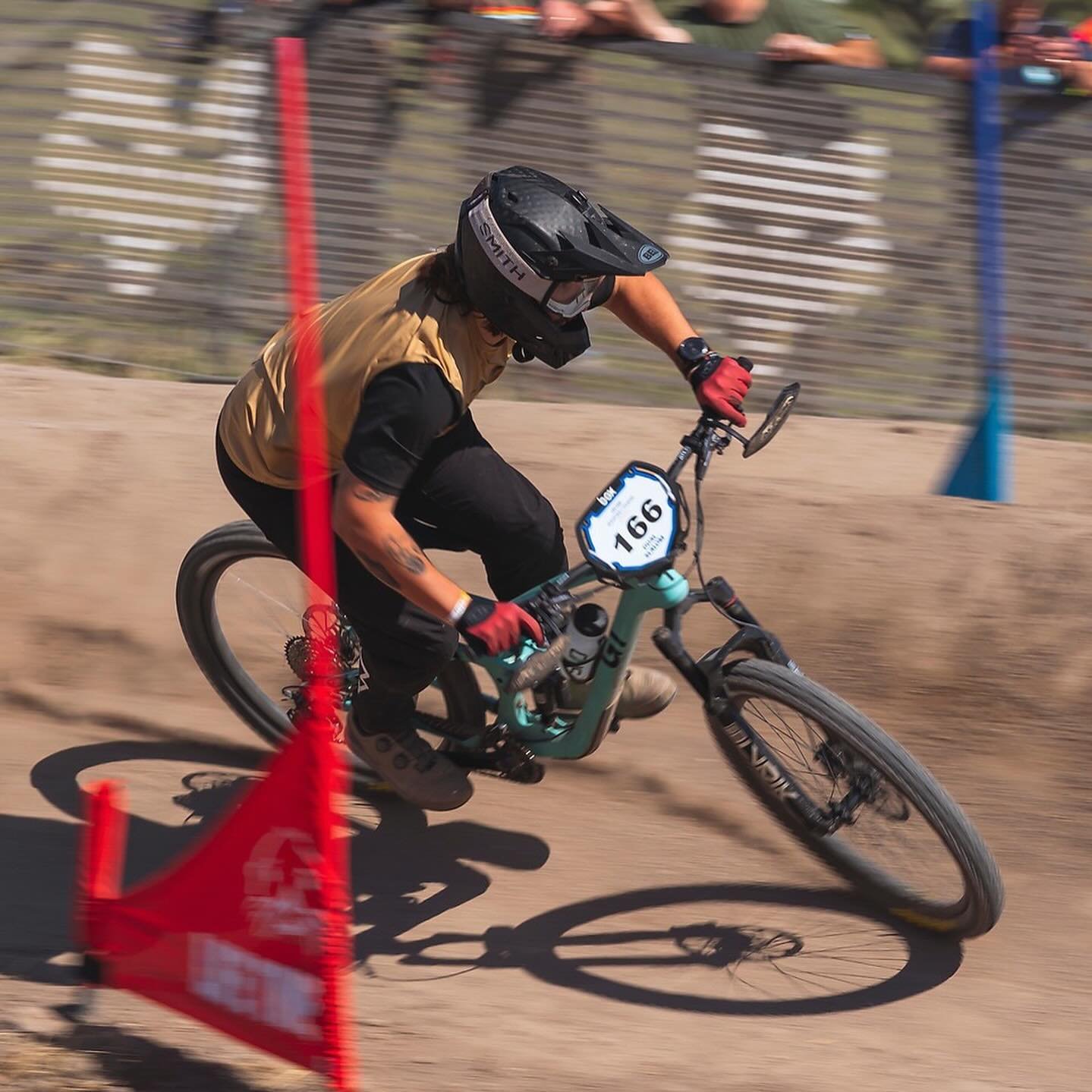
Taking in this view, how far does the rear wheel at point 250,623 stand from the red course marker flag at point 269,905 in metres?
1.10

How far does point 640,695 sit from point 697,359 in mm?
972

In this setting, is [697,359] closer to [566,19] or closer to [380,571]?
[380,571]

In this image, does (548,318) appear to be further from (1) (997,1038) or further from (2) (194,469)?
(2) (194,469)

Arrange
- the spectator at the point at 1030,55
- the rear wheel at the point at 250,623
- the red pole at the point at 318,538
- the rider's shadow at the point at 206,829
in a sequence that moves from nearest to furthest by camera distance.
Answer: the red pole at the point at 318,538
the rider's shadow at the point at 206,829
the rear wheel at the point at 250,623
the spectator at the point at 1030,55

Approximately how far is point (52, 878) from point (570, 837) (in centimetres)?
153

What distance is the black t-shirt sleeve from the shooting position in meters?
3.30

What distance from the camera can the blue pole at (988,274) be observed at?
599 cm

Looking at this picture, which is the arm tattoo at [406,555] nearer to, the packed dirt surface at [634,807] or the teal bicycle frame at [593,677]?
the teal bicycle frame at [593,677]

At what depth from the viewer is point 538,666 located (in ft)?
11.6

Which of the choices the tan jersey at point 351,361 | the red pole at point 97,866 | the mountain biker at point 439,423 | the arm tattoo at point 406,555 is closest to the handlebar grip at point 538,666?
the mountain biker at point 439,423

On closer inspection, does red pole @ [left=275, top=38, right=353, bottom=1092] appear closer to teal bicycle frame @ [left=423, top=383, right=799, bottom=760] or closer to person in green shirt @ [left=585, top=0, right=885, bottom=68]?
teal bicycle frame @ [left=423, top=383, right=799, bottom=760]

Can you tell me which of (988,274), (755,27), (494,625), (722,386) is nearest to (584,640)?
(494,625)

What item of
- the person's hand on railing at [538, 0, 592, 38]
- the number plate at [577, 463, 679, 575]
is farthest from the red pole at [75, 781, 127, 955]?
the person's hand on railing at [538, 0, 592, 38]

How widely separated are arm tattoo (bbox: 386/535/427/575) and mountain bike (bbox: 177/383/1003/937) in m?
0.31
